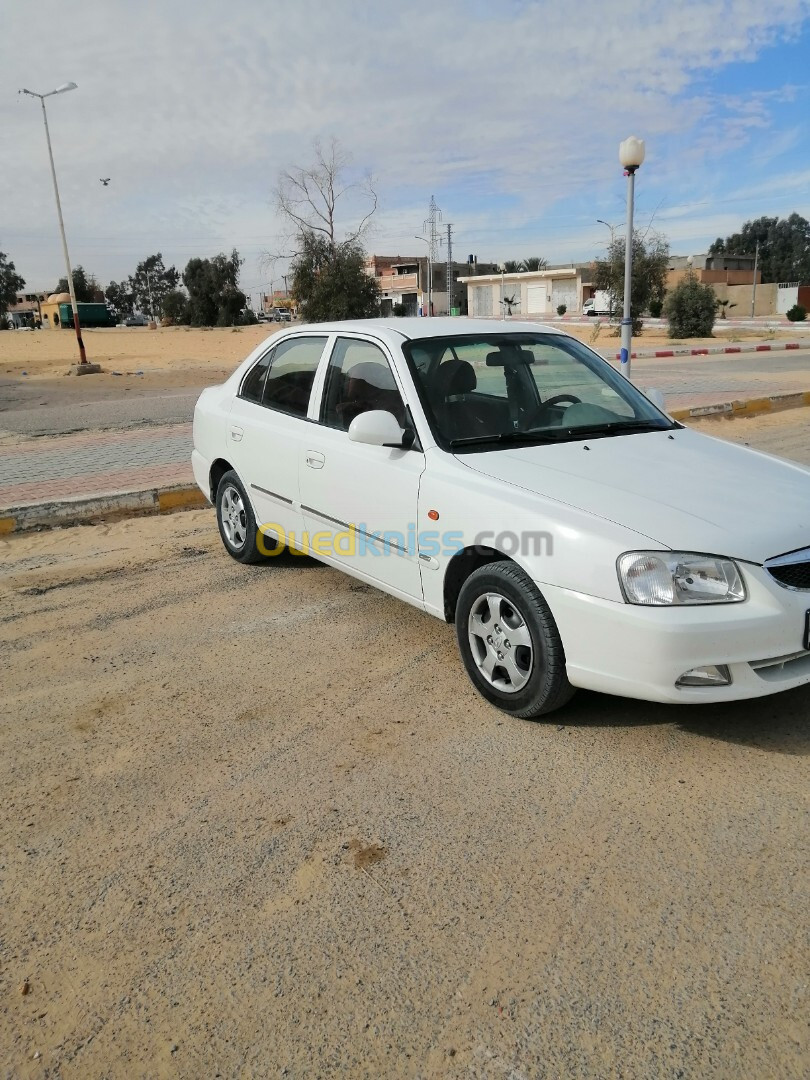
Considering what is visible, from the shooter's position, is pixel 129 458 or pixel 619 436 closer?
pixel 619 436

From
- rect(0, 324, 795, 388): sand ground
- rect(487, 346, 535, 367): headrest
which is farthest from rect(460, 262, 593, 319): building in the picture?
rect(487, 346, 535, 367): headrest

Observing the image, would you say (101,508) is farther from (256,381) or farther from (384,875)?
(384,875)

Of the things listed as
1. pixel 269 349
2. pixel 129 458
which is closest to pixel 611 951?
pixel 269 349

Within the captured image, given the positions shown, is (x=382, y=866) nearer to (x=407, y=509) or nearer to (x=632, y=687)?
(x=632, y=687)

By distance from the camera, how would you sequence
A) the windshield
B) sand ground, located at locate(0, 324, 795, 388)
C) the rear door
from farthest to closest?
sand ground, located at locate(0, 324, 795, 388) < the rear door < the windshield

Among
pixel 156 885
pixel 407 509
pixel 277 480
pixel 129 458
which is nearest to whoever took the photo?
pixel 156 885

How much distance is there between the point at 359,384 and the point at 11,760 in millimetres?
2435

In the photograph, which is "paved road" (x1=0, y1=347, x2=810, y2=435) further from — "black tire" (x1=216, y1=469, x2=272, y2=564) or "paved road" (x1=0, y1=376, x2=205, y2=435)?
"black tire" (x1=216, y1=469, x2=272, y2=564)

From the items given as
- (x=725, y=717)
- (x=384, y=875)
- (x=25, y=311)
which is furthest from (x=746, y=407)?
(x=25, y=311)

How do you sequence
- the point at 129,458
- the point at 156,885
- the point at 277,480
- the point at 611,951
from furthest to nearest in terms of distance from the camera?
1. the point at 129,458
2. the point at 277,480
3. the point at 156,885
4. the point at 611,951

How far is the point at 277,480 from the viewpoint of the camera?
16.4 ft

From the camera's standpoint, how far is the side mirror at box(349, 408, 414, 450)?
12.7 feet

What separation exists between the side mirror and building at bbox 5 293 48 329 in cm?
9012

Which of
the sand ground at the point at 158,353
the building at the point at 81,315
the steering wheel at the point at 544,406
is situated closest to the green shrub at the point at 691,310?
the sand ground at the point at 158,353
